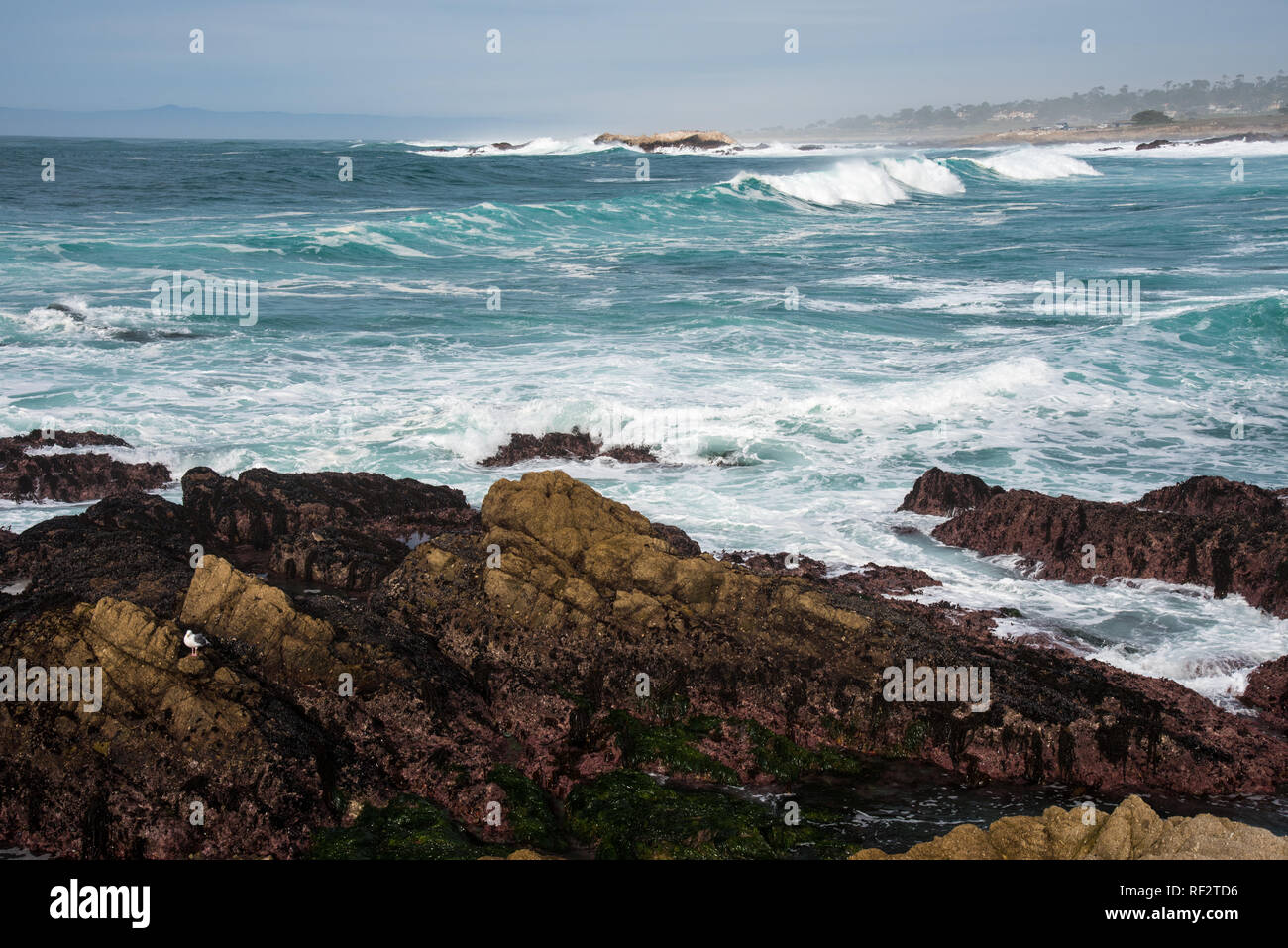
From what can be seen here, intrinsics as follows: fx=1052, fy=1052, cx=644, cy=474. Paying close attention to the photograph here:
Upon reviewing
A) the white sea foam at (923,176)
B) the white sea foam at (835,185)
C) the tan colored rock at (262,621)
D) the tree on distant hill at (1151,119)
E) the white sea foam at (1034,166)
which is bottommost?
the tan colored rock at (262,621)

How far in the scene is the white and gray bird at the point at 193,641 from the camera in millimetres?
6902

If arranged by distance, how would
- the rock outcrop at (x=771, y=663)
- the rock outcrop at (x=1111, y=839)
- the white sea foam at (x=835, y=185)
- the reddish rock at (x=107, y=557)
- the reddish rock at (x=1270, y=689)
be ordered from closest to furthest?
the rock outcrop at (x=1111, y=839) → the rock outcrop at (x=771, y=663) → the reddish rock at (x=1270, y=689) → the reddish rock at (x=107, y=557) → the white sea foam at (x=835, y=185)

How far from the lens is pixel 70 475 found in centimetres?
1361

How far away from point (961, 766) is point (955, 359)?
14.6 meters

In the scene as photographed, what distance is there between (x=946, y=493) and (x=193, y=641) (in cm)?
885

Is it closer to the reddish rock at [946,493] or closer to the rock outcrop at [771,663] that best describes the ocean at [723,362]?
the reddish rock at [946,493]

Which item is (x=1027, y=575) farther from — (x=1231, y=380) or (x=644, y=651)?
(x=1231, y=380)

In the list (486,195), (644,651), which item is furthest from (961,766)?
(486,195)

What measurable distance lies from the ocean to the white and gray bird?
20.9 ft

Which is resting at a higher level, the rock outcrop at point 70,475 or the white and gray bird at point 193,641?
the rock outcrop at point 70,475

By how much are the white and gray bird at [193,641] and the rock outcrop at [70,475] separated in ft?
22.9

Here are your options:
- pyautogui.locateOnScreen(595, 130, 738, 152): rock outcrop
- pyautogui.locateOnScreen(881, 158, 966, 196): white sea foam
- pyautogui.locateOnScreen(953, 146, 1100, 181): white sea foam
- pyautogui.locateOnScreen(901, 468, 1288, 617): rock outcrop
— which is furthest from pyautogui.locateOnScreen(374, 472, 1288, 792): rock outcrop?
pyautogui.locateOnScreen(595, 130, 738, 152): rock outcrop

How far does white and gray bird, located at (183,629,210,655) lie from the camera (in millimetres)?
6902

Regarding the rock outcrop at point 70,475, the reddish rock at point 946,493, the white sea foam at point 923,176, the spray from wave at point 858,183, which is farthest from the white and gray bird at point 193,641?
the white sea foam at point 923,176
